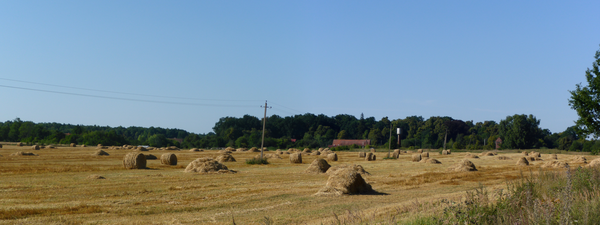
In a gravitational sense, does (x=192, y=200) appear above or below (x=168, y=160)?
below

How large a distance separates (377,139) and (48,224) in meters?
132

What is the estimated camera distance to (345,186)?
17.4m

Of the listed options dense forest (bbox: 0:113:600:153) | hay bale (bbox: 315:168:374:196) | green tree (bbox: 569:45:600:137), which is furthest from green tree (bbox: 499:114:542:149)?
hay bale (bbox: 315:168:374:196)

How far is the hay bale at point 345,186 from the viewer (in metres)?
17.3

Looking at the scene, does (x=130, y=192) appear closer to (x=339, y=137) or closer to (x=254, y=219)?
(x=254, y=219)

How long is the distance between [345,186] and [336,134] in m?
142

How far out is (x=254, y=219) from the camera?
12188 millimetres

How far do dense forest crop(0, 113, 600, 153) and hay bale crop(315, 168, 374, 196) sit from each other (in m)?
64.0

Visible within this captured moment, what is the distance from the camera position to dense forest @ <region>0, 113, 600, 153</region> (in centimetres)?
10400

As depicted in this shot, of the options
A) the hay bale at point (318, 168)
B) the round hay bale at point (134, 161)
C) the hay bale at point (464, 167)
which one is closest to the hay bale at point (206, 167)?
the round hay bale at point (134, 161)

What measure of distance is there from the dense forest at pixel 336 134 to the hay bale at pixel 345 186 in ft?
210

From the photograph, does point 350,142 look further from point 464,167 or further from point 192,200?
point 192,200

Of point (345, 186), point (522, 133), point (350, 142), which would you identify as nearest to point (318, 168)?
point (345, 186)

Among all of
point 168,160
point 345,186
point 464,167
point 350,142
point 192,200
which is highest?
point 350,142
